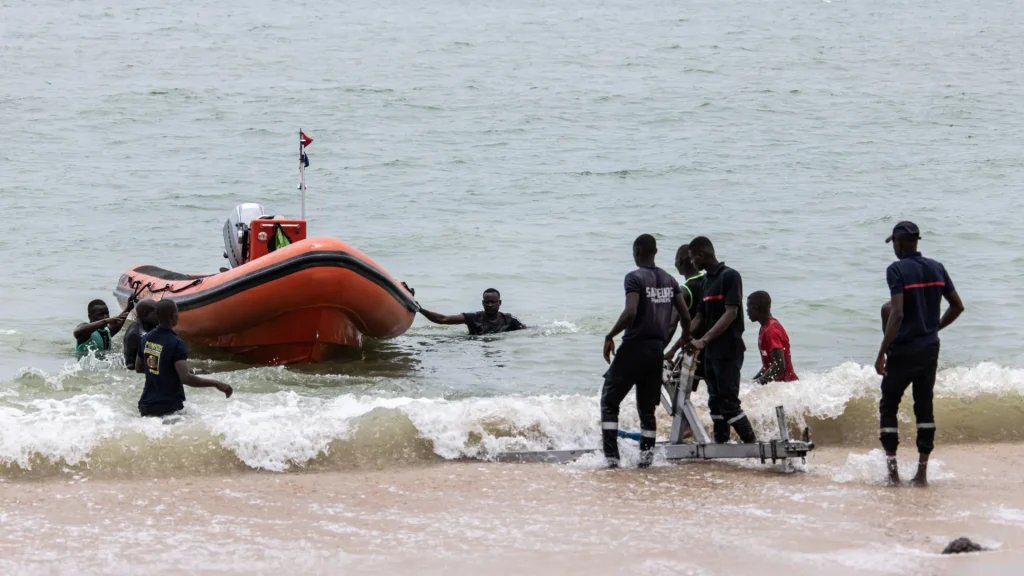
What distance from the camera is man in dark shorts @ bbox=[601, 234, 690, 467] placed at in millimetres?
5836

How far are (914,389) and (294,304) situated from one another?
4.82 meters

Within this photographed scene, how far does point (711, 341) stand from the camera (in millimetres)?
5996

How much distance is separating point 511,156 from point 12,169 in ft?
27.4

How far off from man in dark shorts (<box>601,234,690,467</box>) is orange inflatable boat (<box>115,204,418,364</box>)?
3322 millimetres

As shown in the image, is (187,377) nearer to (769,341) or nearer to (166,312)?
(166,312)

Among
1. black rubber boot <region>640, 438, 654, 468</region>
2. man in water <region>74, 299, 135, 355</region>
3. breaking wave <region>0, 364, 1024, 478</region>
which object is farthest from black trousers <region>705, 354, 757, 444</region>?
man in water <region>74, 299, 135, 355</region>

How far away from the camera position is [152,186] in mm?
18766

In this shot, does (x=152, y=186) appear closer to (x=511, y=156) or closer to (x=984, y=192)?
(x=511, y=156)

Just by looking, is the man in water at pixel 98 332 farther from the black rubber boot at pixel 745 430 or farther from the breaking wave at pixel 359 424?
the black rubber boot at pixel 745 430

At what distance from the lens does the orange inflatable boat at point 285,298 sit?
8.69m

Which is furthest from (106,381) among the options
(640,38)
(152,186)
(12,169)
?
(640,38)

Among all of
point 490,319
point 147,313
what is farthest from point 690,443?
point 490,319

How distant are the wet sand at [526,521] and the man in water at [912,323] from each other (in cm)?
43

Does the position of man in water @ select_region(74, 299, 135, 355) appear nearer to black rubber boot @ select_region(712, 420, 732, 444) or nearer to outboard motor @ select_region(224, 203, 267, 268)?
outboard motor @ select_region(224, 203, 267, 268)
